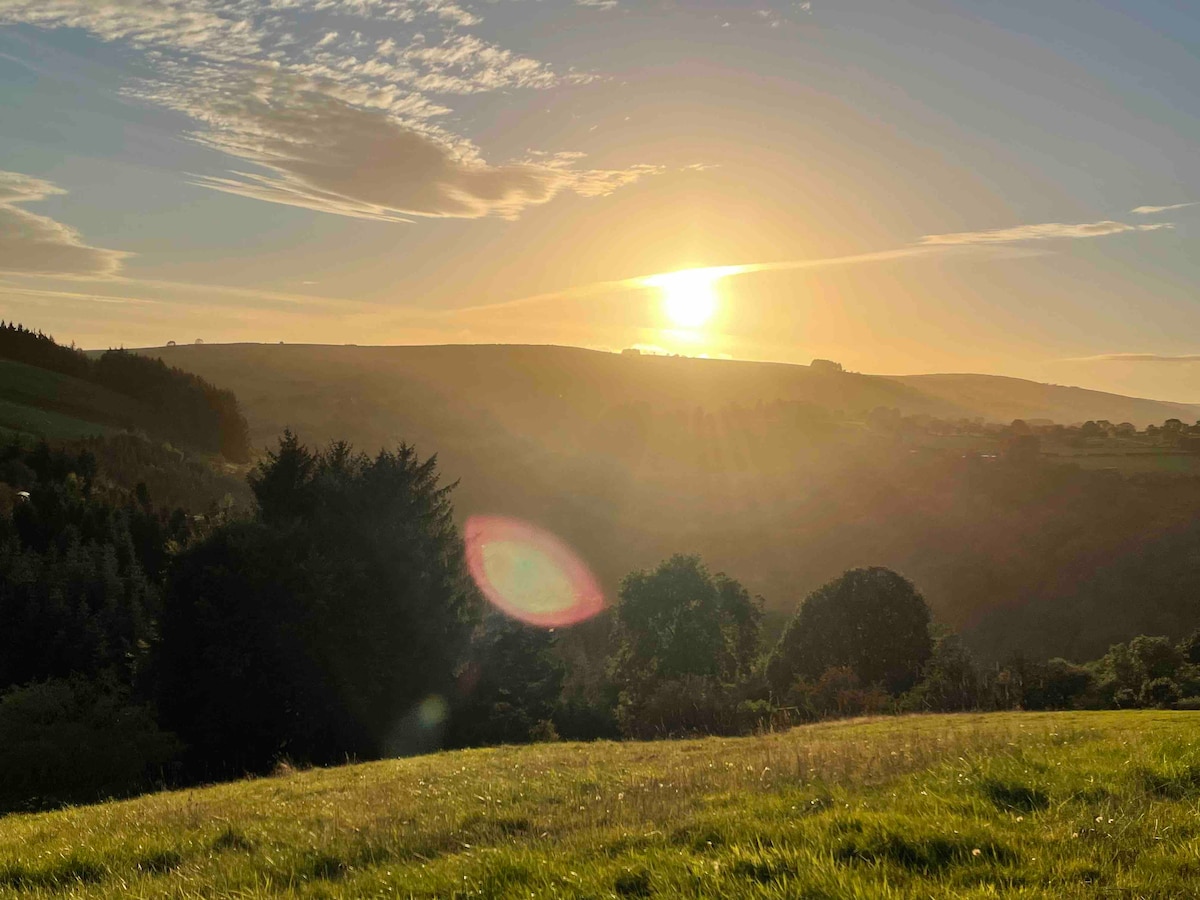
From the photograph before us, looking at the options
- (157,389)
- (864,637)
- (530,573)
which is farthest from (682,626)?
(157,389)

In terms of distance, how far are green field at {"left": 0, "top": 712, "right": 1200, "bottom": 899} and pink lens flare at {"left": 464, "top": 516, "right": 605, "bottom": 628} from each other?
46.7 meters

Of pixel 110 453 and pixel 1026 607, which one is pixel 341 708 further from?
pixel 1026 607

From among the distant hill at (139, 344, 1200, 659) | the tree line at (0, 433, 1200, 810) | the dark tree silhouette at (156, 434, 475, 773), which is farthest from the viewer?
the distant hill at (139, 344, 1200, 659)

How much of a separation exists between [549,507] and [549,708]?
93924 millimetres

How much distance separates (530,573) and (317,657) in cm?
6158

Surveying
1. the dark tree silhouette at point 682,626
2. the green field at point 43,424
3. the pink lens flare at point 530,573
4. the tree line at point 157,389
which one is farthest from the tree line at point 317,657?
the tree line at point 157,389

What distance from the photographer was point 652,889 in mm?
5992

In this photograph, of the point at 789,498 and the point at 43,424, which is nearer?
the point at 43,424

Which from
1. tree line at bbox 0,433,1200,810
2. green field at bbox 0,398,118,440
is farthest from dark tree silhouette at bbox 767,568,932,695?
green field at bbox 0,398,118,440

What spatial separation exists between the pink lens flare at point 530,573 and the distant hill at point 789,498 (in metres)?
4.11

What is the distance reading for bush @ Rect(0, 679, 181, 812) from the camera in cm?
2541

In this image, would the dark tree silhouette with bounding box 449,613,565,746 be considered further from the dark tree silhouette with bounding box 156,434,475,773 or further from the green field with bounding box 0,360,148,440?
the green field with bounding box 0,360,148,440

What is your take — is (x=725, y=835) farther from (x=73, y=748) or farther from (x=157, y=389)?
(x=157, y=389)

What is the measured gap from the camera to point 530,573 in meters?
93.8
